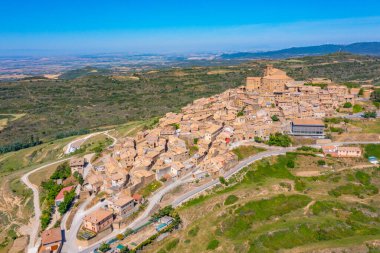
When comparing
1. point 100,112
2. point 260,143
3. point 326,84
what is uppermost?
point 326,84

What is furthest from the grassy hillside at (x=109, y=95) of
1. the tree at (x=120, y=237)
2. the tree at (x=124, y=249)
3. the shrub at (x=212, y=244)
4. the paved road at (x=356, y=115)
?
the shrub at (x=212, y=244)

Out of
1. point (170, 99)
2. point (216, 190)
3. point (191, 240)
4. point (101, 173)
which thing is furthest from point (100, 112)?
point (191, 240)

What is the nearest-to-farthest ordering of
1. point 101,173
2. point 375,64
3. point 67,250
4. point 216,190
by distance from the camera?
point 67,250 < point 216,190 < point 101,173 < point 375,64

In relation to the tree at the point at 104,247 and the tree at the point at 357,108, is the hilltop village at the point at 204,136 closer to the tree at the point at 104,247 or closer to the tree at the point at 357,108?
the tree at the point at 357,108

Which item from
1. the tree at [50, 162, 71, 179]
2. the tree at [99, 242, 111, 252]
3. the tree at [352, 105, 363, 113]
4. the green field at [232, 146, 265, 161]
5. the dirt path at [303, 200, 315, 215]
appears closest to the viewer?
the tree at [99, 242, 111, 252]

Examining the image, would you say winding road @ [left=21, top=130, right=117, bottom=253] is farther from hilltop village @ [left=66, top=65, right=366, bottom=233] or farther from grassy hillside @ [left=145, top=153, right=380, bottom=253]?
grassy hillside @ [left=145, top=153, right=380, bottom=253]

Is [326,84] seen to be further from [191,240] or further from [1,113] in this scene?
[1,113]

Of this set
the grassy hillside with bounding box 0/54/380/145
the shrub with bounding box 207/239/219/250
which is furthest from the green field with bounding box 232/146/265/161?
the grassy hillside with bounding box 0/54/380/145
